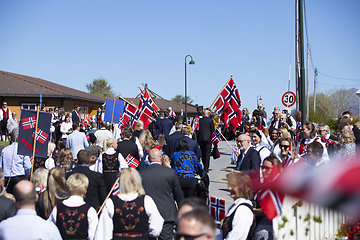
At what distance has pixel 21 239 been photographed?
3.16m

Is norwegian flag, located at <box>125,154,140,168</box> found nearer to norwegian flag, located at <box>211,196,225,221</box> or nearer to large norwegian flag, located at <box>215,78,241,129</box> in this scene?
norwegian flag, located at <box>211,196,225,221</box>

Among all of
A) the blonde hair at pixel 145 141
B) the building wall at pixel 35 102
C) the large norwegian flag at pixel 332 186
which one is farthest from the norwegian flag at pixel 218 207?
the building wall at pixel 35 102

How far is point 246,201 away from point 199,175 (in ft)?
10.7

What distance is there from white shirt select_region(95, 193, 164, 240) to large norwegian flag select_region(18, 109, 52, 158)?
3.05 meters

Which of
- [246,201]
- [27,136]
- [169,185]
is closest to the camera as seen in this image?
[246,201]

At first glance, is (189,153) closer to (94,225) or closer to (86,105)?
(94,225)

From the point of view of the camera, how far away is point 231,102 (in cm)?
1227

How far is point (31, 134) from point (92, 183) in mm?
1661

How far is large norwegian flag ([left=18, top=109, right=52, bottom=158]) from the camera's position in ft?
21.0

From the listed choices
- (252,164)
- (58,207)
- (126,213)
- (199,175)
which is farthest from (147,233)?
(199,175)

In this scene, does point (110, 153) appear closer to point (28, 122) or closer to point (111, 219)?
point (28, 122)

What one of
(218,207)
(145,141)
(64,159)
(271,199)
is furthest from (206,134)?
(271,199)

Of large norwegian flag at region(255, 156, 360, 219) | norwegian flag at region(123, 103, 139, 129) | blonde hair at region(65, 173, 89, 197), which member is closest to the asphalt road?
large norwegian flag at region(255, 156, 360, 219)

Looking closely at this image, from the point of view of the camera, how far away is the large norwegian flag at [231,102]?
12.2m
